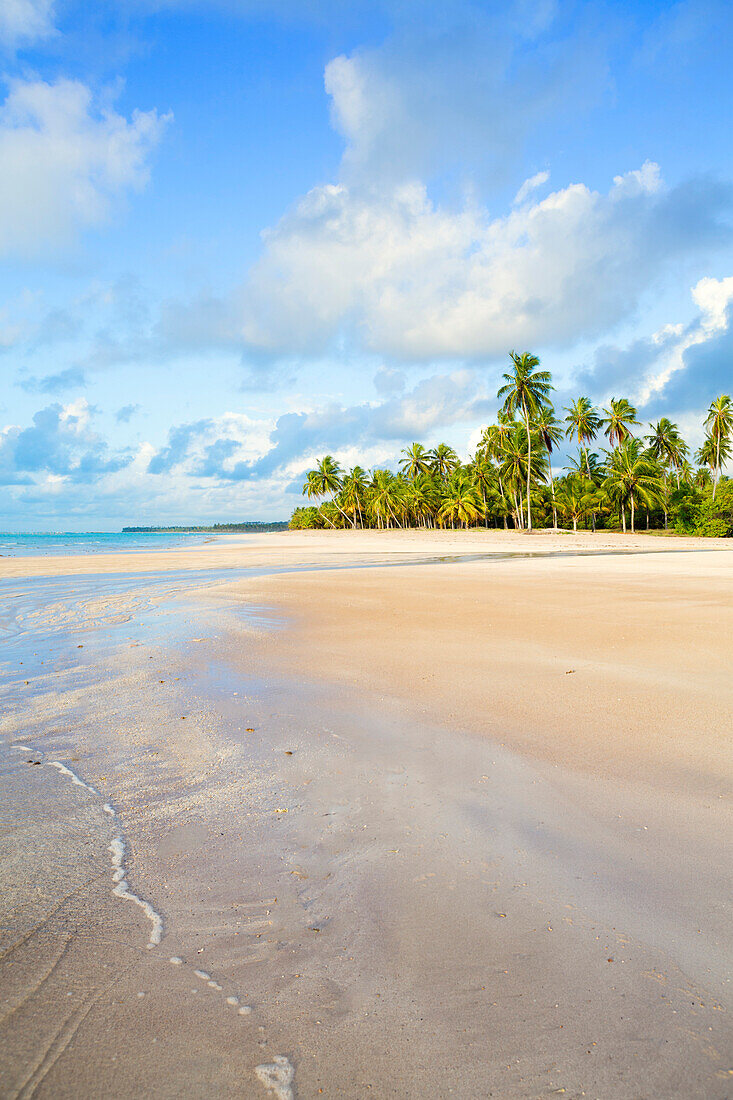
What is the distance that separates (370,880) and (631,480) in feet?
218

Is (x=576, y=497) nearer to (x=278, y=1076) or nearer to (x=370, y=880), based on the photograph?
(x=370, y=880)

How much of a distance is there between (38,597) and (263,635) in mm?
8828

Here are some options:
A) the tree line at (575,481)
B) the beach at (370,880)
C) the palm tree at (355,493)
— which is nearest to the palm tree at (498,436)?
the tree line at (575,481)

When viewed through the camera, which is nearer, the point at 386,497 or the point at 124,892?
the point at 124,892

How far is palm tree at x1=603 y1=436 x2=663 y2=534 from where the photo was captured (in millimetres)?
62531

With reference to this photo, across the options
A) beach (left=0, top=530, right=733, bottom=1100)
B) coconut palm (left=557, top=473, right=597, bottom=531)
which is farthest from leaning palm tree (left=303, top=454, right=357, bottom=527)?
beach (left=0, top=530, right=733, bottom=1100)

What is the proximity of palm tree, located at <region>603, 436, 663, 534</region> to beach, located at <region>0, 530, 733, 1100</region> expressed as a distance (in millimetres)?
61363

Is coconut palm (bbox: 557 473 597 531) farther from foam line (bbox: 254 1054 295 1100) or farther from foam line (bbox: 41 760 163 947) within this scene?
foam line (bbox: 254 1054 295 1100)

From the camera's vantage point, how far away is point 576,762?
4.24 m

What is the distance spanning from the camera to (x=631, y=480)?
205 ft

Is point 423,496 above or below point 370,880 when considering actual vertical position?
above

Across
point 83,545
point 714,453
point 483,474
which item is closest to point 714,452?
point 714,453

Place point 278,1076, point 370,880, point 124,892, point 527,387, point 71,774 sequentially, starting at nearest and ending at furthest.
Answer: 1. point 278,1076
2. point 124,892
3. point 370,880
4. point 71,774
5. point 527,387

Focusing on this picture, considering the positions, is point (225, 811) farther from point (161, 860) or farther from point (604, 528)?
point (604, 528)
